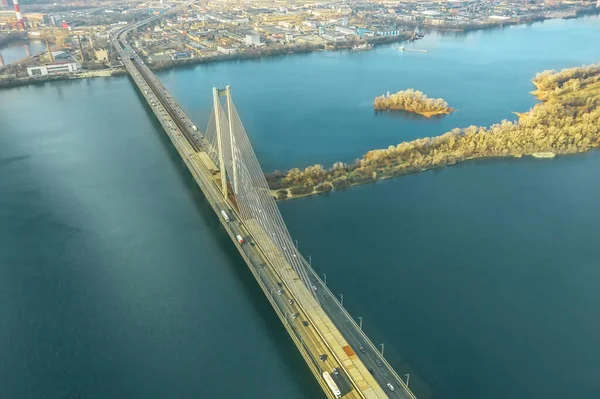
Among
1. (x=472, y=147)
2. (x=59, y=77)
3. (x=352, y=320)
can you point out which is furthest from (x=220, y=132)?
(x=59, y=77)

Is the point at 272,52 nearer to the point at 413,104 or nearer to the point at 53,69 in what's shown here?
the point at 53,69

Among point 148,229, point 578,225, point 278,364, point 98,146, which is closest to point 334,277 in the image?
point 278,364

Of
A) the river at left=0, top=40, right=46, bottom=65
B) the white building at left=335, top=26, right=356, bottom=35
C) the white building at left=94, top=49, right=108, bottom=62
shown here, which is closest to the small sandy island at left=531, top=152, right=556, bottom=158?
the white building at left=335, top=26, right=356, bottom=35

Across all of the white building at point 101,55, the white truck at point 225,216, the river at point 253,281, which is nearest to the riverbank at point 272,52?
the white building at point 101,55

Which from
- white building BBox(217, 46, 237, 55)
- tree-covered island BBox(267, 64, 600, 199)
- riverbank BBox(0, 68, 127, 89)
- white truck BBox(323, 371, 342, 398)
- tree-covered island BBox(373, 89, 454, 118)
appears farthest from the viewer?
white building BBox(217, 46, 237, 55)

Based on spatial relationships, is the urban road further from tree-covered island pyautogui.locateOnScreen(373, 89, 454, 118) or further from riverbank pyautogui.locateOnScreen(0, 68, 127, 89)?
riverbank pyautogui.locateOnScreen(0, 68, 127, 89)

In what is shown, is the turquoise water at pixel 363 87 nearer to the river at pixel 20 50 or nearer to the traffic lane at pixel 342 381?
the traffic lane at pixel 342 381
